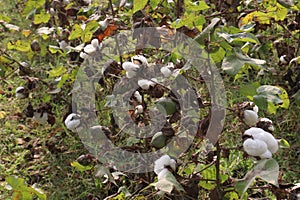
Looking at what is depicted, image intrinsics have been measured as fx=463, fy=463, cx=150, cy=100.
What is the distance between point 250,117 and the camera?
102 centimetres

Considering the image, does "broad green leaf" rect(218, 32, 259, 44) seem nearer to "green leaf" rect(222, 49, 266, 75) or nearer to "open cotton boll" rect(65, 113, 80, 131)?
"green leaf" rect(222, 49, 266, 75)

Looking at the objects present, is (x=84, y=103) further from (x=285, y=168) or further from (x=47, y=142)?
(x=285, y=168)

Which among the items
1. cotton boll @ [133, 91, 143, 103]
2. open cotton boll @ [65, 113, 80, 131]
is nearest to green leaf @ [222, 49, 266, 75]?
cotton boll @ [133, 91, 143, 103]

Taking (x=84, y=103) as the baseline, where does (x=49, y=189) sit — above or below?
below

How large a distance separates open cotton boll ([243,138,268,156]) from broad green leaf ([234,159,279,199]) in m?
0.04

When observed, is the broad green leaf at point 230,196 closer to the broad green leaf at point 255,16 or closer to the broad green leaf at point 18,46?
the broad green leaf at point 255,16

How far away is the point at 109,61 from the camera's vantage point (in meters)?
1.58

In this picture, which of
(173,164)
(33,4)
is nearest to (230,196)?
(173,164)

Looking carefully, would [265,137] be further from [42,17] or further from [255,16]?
[42,17]

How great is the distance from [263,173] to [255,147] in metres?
0.09

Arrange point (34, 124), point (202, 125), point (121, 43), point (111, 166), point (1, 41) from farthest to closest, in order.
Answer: point (1, 41) < point (34, 124) < point (121, 43) < point (111, 166) < point (202, 125)

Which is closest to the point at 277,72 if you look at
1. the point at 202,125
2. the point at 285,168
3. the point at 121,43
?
the point at 285,168

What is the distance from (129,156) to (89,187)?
13.6 inches

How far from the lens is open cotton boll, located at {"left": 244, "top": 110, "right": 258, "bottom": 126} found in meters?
1.01
